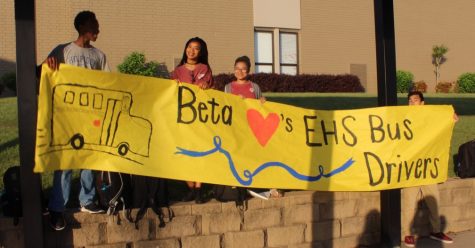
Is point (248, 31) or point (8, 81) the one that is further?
point (248, 31)

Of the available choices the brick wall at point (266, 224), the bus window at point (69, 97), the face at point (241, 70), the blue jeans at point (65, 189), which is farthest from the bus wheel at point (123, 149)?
the face at point (241, 70)

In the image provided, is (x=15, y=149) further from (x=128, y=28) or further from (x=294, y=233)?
(x=128, y=28)

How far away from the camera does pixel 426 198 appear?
6367 mm

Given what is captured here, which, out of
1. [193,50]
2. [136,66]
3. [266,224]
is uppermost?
[136,66]

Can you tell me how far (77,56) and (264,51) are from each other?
19.2m

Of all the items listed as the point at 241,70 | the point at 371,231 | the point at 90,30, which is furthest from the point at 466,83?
the point at 90,30

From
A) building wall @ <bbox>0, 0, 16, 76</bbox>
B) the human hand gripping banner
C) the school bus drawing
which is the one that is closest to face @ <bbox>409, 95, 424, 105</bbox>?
the human hand gripping banner

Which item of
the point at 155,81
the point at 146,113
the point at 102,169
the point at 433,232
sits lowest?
the point at 433,232

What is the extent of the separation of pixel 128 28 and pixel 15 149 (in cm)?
1349

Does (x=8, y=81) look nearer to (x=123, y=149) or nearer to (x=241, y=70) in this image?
(x=241, y=70)

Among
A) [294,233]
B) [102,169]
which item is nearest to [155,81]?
[102,169]

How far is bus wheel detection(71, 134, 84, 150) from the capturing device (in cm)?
433

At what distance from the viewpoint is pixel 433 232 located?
21.4ft

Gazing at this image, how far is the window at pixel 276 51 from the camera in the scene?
23.4 meters
